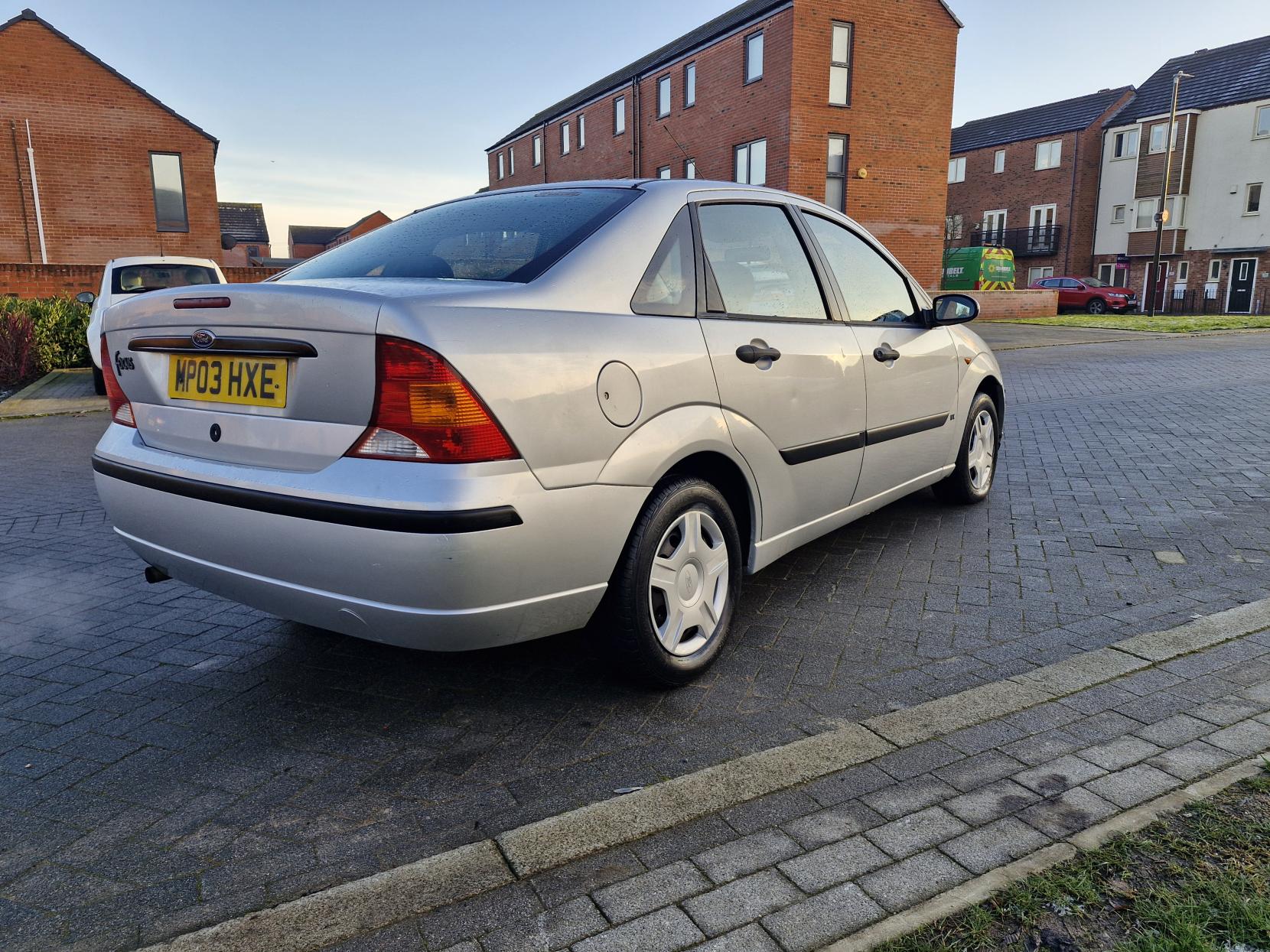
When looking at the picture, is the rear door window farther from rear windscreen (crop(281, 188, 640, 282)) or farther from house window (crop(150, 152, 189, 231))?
house window (crop(150, 152, 189, 231))

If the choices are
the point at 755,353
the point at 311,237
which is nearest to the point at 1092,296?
the point at 755,353

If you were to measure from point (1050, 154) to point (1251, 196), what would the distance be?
9.88 metres

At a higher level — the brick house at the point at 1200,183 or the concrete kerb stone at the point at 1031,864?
the brick house at the point at 1200,183

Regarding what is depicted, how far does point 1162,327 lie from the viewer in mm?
24422

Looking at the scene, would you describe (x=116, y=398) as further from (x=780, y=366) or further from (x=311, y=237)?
(x=311, y=237)

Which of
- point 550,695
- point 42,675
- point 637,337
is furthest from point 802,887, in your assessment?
point 42,675

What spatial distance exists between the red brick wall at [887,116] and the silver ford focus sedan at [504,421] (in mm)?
23432

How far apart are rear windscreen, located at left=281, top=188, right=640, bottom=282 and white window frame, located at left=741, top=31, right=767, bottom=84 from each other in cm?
2576

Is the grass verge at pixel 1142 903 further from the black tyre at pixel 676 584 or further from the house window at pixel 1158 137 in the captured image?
the house window at pixel 1158 137

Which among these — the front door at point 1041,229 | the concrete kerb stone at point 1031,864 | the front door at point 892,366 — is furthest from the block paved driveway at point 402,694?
the front door at point 1041,229

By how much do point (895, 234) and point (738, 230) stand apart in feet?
85.3

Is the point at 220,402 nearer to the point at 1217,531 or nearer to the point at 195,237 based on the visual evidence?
the point at 1217,531

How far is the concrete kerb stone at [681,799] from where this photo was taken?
92.0 inches

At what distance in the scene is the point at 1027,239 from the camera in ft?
162
